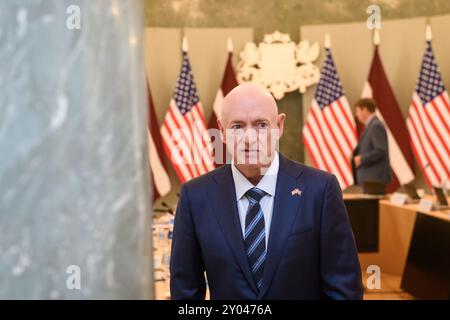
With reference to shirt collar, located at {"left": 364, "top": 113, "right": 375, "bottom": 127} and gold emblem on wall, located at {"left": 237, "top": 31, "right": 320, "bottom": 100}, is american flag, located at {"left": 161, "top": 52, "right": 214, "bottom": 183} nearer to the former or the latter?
gold emblem on wall, located at {"left": 237, "top": 31, "right": 320, "bottom": 100}

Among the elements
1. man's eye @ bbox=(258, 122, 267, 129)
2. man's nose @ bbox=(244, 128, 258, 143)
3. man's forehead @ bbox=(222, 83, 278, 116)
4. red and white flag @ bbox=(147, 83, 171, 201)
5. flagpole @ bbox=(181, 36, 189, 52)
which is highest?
flagpole @ bbox=(181, 36, 189, 52)

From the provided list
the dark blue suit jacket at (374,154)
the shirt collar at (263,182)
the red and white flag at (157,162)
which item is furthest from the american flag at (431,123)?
the shirt collar at (263,182)

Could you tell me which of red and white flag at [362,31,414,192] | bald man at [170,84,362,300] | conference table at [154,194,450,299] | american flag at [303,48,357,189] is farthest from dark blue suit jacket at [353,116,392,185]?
bald man at [170,84,362,300]

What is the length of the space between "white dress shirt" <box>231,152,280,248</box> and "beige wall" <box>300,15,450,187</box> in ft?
20.6

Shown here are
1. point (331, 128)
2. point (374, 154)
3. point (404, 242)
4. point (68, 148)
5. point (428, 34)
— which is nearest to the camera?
point (68, 148)

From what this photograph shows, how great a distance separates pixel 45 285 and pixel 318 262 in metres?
1.04

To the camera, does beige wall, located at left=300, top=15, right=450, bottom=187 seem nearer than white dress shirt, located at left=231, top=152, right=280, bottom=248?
No

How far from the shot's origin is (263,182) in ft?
5.54

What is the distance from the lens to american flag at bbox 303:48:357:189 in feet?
24.5

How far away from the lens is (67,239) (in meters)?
0.69

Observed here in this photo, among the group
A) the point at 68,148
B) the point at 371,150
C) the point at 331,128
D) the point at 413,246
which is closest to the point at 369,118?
the point at 371,150

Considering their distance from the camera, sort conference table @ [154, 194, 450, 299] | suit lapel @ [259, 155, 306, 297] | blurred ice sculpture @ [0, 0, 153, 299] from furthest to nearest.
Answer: conference table @ [154, 194, 450, 299], suit lapel @ [259, 155, 306, 297], blurred ice sculpture @ [0, 0, 153, 299]

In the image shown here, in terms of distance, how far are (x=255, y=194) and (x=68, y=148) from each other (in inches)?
41.1

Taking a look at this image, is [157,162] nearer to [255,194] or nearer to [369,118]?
[369,118]
